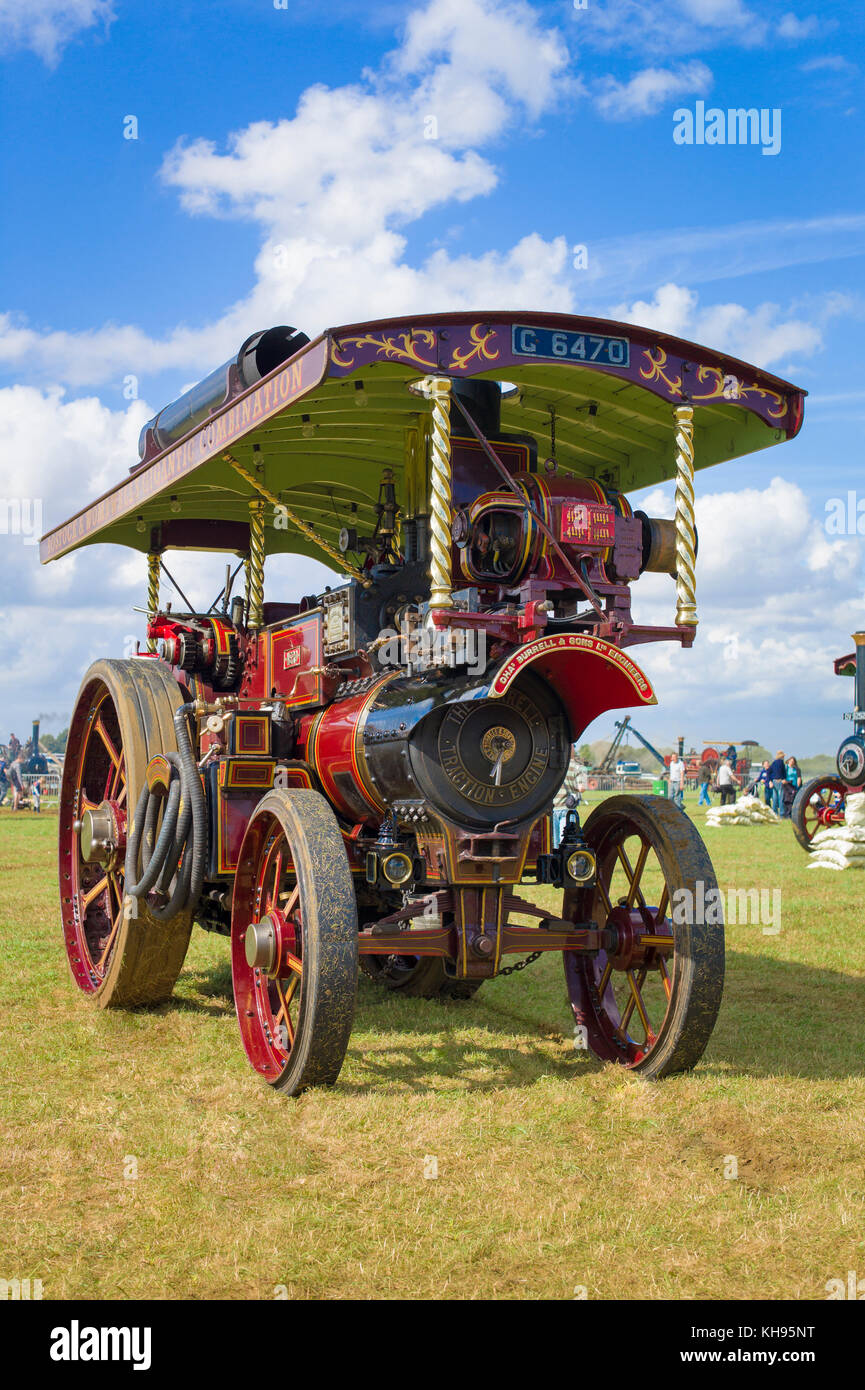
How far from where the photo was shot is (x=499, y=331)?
4.96m

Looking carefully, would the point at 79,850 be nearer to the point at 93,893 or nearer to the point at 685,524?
the point at 93,893

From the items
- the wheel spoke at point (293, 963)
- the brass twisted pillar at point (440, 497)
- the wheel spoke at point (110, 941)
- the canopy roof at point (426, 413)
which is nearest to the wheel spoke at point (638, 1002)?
the wheel spoke at point (293, 963)

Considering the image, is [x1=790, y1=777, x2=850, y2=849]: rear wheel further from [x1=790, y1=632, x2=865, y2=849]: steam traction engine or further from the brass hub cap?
the brass hub cap

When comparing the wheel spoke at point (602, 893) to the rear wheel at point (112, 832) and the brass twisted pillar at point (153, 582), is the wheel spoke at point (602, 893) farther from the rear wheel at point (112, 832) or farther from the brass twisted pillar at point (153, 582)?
the brass twisted pillar at point (153, 582)

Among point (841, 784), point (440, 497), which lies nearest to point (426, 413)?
point (440, 497)

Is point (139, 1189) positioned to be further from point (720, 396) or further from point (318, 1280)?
point (720, 396)

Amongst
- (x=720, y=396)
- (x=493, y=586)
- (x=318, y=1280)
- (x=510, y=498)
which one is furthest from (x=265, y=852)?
(x=720, y=396)

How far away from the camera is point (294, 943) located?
5062mm

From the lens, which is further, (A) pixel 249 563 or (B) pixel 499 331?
(A) pixel 249 563

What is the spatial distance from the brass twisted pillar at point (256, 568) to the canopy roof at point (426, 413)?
0.14m

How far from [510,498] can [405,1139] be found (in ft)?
8.41

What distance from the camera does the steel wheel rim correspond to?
711 cm

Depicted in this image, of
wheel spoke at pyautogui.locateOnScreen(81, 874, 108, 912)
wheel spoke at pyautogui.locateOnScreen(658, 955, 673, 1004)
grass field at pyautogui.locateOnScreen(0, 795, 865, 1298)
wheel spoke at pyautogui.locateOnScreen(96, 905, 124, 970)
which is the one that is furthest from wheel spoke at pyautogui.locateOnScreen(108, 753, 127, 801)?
wheel spoke at pyautogui.locateOnScreen(658, 955, 673, 1004)

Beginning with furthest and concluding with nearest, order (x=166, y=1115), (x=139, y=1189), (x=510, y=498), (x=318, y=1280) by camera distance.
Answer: (x=510, y=498) → (x=166, y=1115) → (x=139, y=1189) → (x=318, y=1280)
